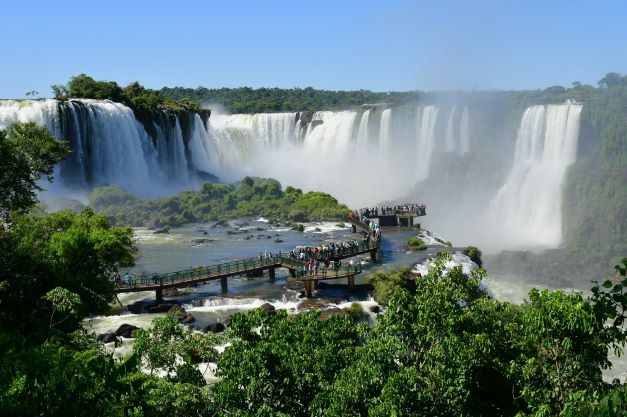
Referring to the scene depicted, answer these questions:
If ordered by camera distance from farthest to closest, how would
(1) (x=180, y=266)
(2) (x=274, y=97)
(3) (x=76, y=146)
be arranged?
(2) (x=274, y=97), (3) (x=76, y=146), (1) (x=180, y=266)

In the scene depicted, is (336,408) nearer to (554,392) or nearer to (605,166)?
(554,392)

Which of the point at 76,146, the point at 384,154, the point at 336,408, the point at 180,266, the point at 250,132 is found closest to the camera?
the point at 336,408

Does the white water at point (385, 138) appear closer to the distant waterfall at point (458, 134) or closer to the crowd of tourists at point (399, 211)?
the distant waterfall at point (458, 134)

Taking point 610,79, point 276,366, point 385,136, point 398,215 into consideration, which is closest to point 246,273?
point 398,215

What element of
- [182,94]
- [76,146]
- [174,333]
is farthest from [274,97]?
[174,333]

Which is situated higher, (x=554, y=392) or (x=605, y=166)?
(x=554, y=392)

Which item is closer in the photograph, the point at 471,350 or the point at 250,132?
the point at 471,350

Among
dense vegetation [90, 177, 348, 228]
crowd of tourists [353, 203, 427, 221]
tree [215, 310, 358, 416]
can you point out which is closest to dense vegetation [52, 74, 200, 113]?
dense vegetation [90, 177, 348, 228]

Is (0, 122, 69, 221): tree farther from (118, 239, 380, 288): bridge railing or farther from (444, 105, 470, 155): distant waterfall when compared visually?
(444, 105, 470, 155): distant waterfall
